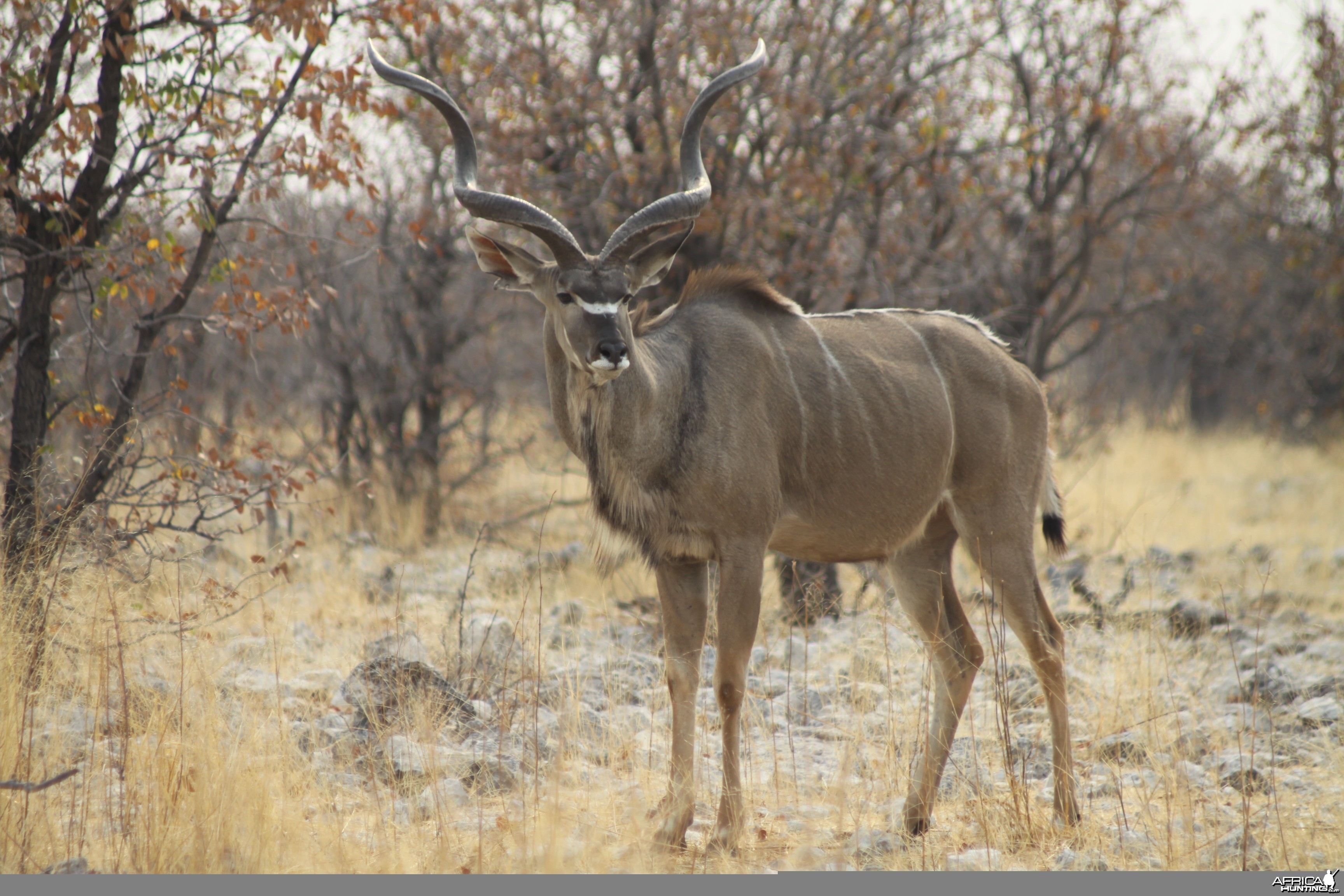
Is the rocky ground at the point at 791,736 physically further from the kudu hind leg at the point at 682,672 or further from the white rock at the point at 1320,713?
the kudu hind leg at the point at 682,672

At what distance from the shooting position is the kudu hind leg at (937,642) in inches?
185

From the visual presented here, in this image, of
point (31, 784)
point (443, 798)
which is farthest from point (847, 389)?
point (31, 784)

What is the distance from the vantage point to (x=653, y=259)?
4555 mm

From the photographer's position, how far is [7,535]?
5.13m

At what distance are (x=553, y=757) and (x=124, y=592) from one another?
2.13m

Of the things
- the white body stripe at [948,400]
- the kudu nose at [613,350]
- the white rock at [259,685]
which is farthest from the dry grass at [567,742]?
→ the kudu nose at [613,350]

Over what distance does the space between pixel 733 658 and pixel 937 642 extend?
1094mm

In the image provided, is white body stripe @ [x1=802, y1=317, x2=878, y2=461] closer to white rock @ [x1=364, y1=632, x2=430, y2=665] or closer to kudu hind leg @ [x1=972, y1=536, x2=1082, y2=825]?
kudu hind leg @ [x1=972, y1=536, x2=1082, y2=825]

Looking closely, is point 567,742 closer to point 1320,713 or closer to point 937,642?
point 937,642

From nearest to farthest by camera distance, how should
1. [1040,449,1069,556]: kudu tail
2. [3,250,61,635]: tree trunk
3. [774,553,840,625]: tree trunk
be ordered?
[3,250,61,635]: tree trunk, [1040,449,1069,556]: kudu tail, [774,553,840,625]: tree trunk

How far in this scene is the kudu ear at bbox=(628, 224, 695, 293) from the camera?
4477 mm

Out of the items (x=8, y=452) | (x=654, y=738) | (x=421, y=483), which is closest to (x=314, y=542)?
(x=421, y=483)

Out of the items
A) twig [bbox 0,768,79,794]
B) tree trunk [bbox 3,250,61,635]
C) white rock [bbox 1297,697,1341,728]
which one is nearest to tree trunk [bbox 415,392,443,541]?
tree trunk [bbox 3,250,61,635]

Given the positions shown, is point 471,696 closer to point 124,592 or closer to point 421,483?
point 124,592
